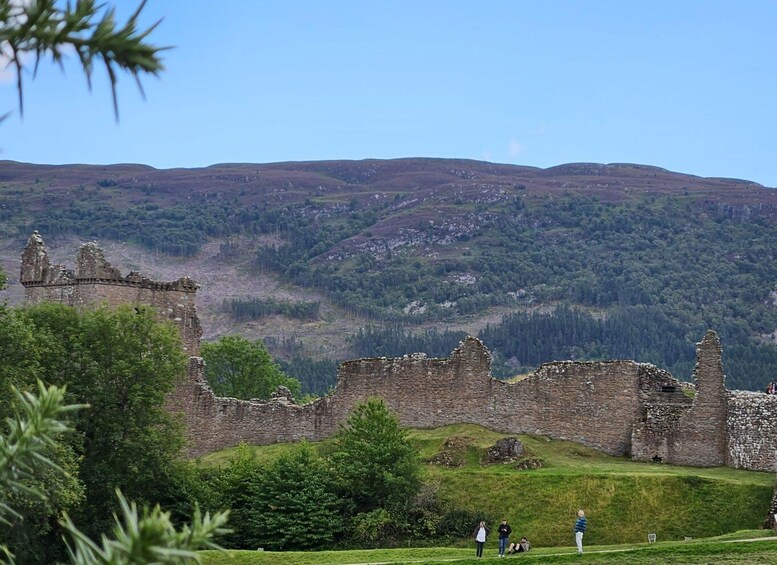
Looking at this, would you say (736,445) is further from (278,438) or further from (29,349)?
(29,349)

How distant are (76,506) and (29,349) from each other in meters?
5.11

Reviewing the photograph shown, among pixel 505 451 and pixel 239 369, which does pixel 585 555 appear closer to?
A: pixel 505 451

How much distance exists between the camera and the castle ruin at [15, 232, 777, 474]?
47.0m

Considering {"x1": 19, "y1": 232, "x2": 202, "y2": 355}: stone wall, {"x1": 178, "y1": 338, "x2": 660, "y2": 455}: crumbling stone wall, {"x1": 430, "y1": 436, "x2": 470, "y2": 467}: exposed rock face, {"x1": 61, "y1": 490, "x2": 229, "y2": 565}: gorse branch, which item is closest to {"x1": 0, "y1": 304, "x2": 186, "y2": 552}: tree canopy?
{"x1": 178, "y1": 338, "x2": 660, "y2": 455}: crumbling stone wall

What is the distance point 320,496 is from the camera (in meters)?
44.3

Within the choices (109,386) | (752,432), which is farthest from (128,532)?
(752,432)

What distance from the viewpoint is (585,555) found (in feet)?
117

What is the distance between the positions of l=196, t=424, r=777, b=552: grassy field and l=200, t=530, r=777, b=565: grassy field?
0.53 meters

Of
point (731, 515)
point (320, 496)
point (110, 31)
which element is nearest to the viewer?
point (110, 31)

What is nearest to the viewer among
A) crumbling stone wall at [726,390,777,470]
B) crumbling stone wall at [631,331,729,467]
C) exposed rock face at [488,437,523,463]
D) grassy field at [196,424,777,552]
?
grassy field at [196,424,777,552]

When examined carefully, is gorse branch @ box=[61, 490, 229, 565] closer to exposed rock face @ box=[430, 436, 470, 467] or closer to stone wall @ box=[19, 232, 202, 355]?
exposed rock face @ box=[430, 436, 470, 467]

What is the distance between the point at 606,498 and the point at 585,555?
683 cm

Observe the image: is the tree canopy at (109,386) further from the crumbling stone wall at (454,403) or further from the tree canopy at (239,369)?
the tree canopy at (239,369)

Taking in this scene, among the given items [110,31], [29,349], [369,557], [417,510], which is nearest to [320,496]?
[417,510]
